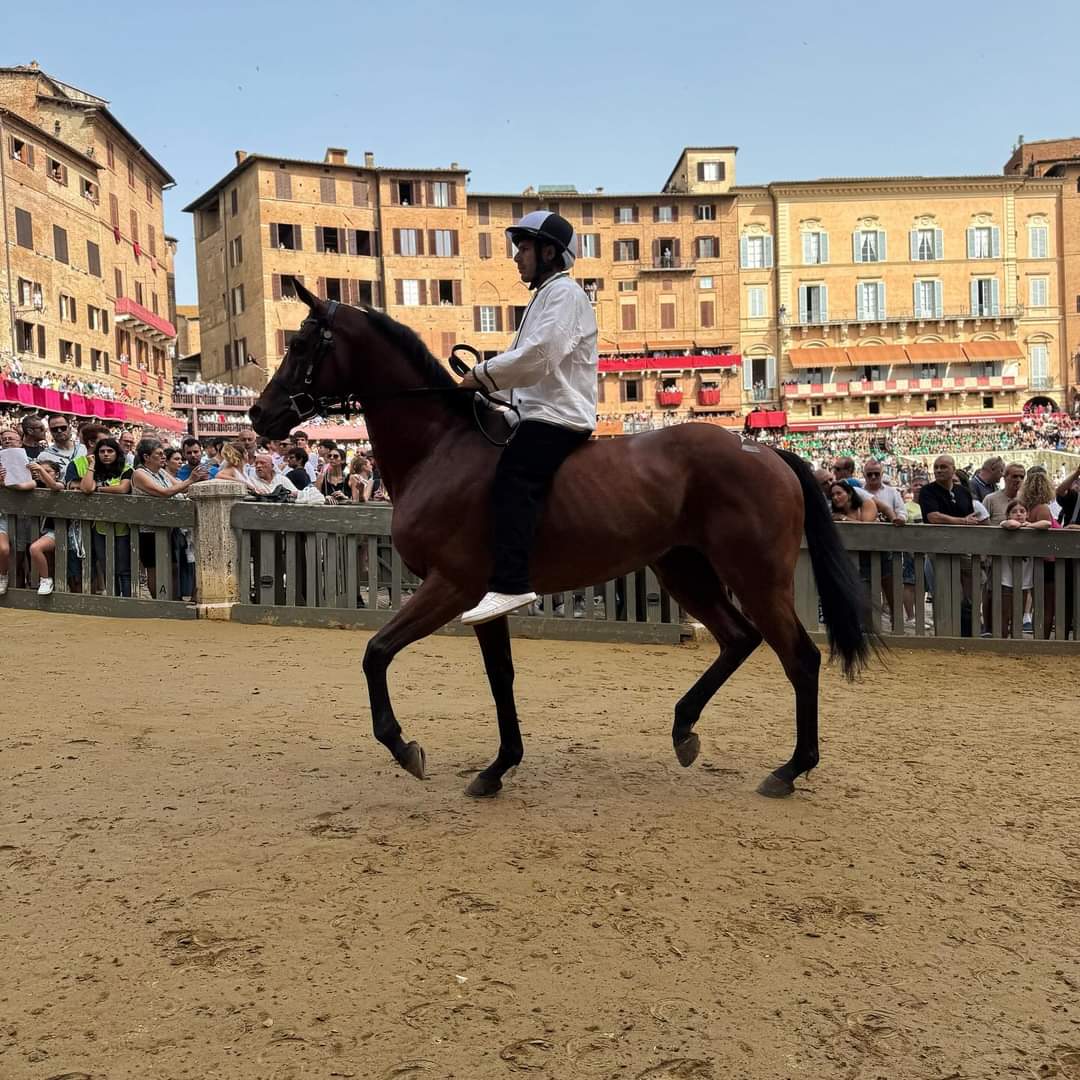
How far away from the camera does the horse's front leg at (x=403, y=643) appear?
179 inches

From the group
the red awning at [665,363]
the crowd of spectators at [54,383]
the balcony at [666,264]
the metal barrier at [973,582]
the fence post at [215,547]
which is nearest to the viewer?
the metal barrier at [973,582]

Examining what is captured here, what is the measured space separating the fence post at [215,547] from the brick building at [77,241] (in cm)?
3413

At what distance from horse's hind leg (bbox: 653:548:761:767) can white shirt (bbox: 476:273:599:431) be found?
1052mm

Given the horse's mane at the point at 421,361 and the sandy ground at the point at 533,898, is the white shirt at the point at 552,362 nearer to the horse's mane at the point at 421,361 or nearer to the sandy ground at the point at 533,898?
the horse's mane at the point at 421,361

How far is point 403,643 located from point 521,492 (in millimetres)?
877

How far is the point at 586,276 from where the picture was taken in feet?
201

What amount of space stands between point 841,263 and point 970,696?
201 feet

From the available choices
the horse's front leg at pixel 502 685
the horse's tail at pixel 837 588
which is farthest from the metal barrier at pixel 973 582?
the horse's front leg at pixel 502 685

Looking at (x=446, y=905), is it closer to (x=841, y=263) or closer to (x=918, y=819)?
(x=918, y=819)

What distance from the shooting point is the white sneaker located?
4.49m

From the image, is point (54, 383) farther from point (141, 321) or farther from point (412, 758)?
point (412, 758)

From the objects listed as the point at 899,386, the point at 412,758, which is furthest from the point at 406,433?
the point at 899,386

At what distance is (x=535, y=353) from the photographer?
466cm

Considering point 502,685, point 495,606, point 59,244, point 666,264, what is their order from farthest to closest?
point 666,264, point 59,244, point 502,685, point 495,606
